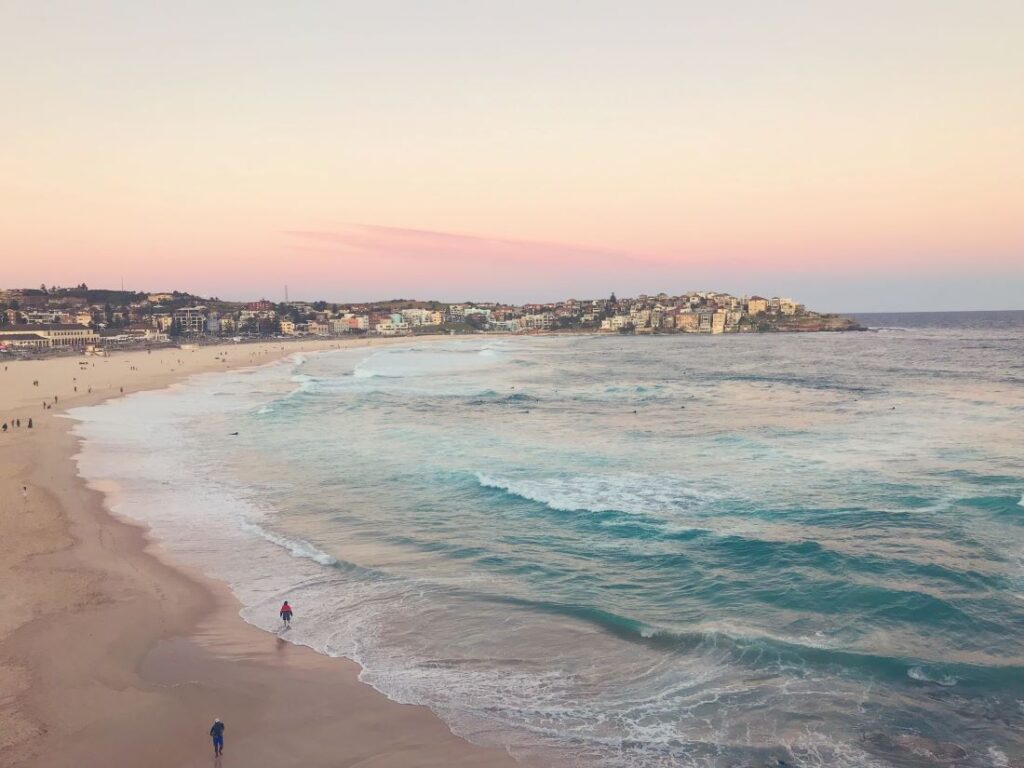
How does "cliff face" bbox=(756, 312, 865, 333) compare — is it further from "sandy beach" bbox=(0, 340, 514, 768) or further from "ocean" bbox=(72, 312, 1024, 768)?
"sandy beach" bbox=(0, 340, 514, 768)

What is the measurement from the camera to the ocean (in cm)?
1077

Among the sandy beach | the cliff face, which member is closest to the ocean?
the sandy beach

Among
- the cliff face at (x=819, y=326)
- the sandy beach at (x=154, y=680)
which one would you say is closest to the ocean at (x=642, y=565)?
the sandy beach at (x=154, y=680)

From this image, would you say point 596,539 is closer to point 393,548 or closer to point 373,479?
point 393,548

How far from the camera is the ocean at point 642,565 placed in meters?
10.8

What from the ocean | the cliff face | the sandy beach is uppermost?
the cliff face

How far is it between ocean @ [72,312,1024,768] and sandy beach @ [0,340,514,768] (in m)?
0.65

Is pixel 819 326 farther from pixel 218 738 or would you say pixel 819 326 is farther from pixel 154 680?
pixel 218 738

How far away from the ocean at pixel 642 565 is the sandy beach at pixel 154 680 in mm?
646

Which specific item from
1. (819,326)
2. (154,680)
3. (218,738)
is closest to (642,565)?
(218,738)

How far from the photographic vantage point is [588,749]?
10055 millimetres

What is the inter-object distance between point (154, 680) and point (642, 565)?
407 inches

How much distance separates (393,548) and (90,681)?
7.81m

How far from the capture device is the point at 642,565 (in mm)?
16984
